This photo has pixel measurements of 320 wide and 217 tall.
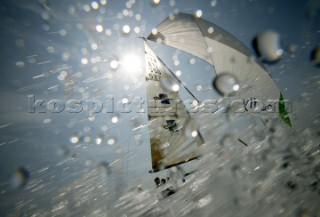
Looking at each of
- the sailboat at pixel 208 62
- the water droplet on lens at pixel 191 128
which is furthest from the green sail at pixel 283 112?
the water droplet on lens at pixel 191 128

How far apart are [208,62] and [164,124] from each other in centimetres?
492

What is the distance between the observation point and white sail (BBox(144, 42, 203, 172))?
10484mm

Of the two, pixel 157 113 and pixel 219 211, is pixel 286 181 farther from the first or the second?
pixel 157 113

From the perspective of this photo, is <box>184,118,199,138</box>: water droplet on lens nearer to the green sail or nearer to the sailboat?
the sailboat

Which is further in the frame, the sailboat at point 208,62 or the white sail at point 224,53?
the white sail at point 224,53

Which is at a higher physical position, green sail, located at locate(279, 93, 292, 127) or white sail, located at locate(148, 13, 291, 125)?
white sail, located at locate(148, 13, 291, 125)

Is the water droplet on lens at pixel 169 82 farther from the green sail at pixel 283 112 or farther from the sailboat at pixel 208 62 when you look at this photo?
the green sail at pixel 283 112

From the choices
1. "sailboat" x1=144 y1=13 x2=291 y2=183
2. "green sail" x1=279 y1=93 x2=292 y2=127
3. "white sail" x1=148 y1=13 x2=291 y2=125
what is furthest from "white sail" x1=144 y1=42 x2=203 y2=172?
"green sail" x1=279 y1=93 x2=292 y2=127

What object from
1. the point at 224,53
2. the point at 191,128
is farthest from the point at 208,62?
the point at 191,128

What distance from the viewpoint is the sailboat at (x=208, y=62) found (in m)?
10.9

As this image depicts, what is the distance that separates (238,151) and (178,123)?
11.6 ft

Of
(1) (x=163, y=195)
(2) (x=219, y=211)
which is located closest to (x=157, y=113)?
(1) (x=163, y=195)

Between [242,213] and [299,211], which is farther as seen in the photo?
A: [242,213]

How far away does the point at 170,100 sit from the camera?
11188 millimetres
